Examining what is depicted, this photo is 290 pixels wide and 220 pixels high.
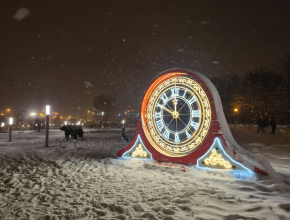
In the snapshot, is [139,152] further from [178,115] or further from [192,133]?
[192,133]

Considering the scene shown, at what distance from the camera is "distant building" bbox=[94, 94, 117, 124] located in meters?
80.1

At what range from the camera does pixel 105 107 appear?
81438 mm

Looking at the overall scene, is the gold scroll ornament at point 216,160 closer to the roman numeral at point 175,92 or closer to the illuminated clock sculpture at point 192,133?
the illuminated clock sculpture at point 192,133

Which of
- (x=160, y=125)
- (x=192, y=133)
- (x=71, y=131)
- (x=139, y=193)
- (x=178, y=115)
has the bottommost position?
(x=139, y=193)

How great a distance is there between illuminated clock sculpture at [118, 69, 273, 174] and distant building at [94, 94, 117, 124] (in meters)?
72.7

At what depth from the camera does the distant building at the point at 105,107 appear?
80125 mm

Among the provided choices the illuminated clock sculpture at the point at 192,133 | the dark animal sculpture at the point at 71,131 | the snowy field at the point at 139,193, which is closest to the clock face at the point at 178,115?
the illuminated clock sculpture at the point at 192,133

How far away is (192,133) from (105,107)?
76.8 metres

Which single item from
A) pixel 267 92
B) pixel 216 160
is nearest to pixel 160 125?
pixel 216 160

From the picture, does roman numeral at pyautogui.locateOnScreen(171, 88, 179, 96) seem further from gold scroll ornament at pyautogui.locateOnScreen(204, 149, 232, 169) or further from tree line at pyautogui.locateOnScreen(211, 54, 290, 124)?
tree line at pyautogui.locateOnScreen(211, 54, 290, 124)

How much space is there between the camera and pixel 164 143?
726 cm

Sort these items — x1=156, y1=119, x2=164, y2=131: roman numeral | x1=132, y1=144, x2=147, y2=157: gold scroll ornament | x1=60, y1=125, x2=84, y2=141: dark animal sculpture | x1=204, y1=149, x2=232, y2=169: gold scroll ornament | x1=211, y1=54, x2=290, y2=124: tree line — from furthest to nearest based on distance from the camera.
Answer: x1=211, y1=54, x2=290, y2=124: tree line
x1=60, y1=125, x2=84, y2=141: dark animal sculpture
x1=132, y1=144, x2=147, y2=157: gold scroll ornament
x1=156, y1=119, x2=164, y2=131: roman numeral
x1=204, y1=149, x2=232, y2=169: gold scroll ornament

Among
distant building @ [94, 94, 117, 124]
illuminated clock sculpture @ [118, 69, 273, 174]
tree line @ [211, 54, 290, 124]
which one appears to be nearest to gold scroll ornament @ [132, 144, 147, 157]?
illuminated clock sculpture @ [118, 69, 273, 174]

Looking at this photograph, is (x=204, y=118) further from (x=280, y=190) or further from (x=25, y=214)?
(x=25, y=214)
